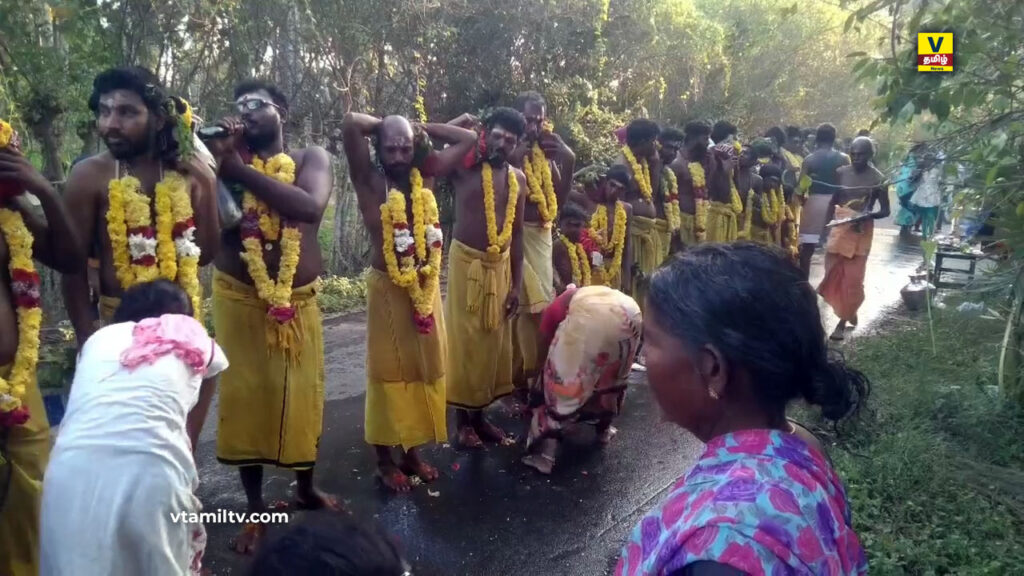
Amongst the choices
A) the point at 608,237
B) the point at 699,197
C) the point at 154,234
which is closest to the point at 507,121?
the point at 608,237

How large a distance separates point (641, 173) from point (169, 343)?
4974 millimetres

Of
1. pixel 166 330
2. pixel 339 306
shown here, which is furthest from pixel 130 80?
pixel 339 306

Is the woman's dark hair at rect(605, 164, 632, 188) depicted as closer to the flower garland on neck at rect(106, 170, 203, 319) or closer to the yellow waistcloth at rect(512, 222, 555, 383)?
the yellow waistcloth at rect(512, 222, 555, 383)

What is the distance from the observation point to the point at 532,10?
9.78 m

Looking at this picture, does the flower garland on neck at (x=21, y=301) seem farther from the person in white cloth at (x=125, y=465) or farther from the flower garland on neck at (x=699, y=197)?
the flower garland on neck at (x=699, y=197)

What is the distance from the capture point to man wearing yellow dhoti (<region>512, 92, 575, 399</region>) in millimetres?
5449

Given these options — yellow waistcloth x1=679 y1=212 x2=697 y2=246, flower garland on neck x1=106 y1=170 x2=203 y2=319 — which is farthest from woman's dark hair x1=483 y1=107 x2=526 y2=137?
yellow waistcloth x1=679 y1=212 x2=697 y2=246

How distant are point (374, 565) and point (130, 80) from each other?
8.15ft

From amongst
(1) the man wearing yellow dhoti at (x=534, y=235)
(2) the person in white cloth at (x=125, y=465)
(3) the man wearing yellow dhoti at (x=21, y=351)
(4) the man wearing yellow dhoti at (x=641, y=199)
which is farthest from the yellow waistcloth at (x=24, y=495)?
(4) the man wearing yellow dhoti at (x=641, y=199)

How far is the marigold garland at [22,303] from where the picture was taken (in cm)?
271

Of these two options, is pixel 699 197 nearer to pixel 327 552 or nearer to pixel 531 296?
pixel 531 296

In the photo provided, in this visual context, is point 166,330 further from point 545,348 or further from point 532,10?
point 532,10

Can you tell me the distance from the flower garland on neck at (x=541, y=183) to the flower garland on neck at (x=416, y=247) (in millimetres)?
1493

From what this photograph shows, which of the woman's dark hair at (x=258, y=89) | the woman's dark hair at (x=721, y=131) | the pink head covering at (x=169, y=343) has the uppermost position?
the woman's dark hair at (x=258, y=89)
